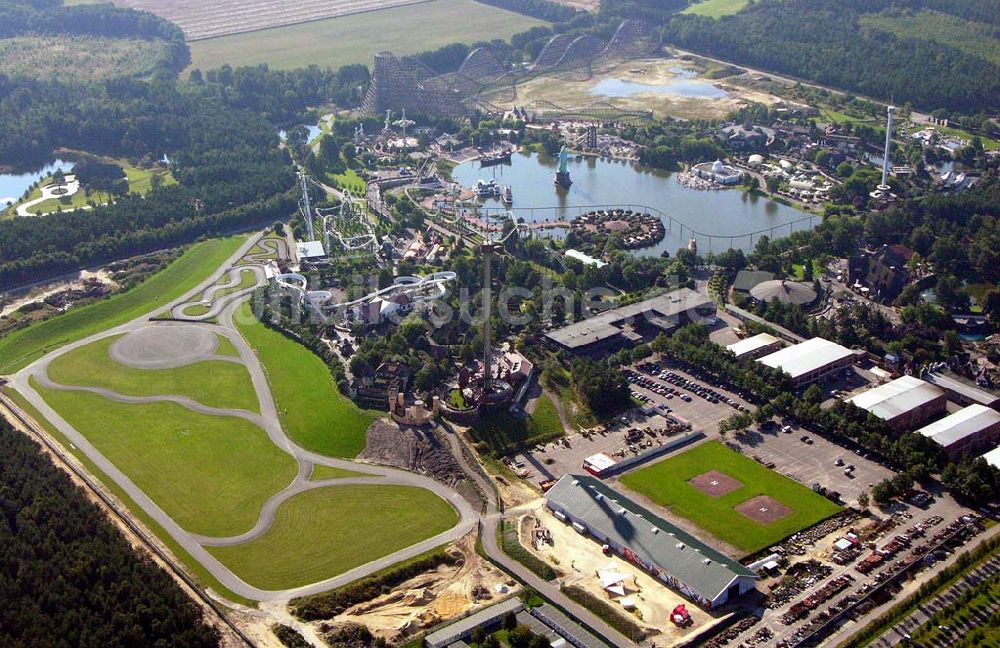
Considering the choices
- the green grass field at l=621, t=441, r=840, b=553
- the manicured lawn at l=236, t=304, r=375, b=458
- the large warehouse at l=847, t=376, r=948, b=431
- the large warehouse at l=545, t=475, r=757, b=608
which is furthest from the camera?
the manicured lawn at l=236, t=304, r=375, b=458

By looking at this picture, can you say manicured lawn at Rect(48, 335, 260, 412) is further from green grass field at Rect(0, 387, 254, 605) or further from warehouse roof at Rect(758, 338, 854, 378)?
warehouse roof at Rect(758, 338, 854, 378)

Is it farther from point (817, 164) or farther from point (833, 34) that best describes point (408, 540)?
point (833, 34)

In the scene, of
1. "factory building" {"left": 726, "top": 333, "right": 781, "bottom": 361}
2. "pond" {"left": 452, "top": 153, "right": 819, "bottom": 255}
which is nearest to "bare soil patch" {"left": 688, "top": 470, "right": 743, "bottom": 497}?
"factory building" {"left": 726, "top": 333, "right": 781, "bottom": 361}

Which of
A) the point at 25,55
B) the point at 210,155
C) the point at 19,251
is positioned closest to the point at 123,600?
the point at 19,251

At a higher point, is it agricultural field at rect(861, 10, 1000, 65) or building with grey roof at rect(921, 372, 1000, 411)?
agricultural field at rect(861, 10, 1000, 65)

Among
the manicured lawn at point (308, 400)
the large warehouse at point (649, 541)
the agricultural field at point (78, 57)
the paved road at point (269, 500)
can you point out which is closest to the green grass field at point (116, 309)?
the paved road at point (269, 500)
